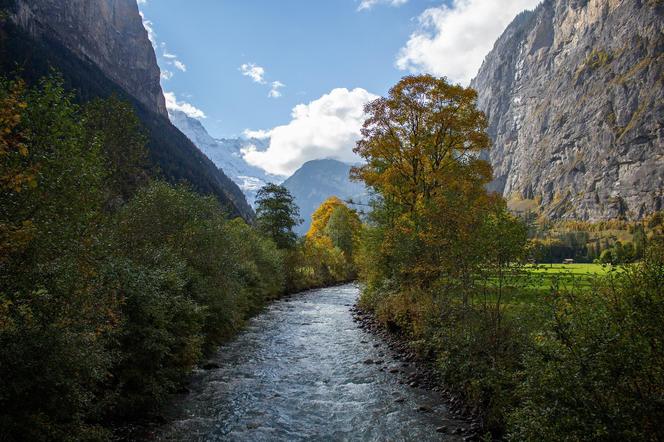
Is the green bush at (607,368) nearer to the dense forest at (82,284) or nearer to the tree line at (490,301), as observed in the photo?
the tree line at (490,301)

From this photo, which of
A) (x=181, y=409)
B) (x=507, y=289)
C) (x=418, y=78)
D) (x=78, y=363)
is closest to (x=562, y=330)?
(x=507, y=289)

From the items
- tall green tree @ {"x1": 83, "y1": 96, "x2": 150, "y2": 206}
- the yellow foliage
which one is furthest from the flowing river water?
the yellow foliage

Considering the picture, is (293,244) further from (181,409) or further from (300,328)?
(181,409)

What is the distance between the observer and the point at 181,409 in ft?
46.4

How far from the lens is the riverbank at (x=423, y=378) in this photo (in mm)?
12547

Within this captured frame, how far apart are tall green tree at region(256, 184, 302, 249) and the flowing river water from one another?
30.6 meters

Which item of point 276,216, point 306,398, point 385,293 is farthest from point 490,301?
point 276,216

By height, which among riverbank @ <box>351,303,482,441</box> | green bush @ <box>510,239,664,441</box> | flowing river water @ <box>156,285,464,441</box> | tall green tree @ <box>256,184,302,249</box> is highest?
tall green tree @ <box>256,184,302,249</box>

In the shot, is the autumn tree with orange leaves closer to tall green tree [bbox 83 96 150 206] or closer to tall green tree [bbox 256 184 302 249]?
tall green tree [bbox 83 96 150 206]

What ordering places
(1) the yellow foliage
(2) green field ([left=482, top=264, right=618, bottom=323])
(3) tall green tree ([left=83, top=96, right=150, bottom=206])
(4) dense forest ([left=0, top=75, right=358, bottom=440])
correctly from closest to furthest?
(4) dense forest ([left=0, top=75, right=358, bottom=440]), (2) green field ([left=482, top=264, right=618, bottom=323]), (3) tall green tree ([left=83, top=96, right=150, bottom=206]), (1) the yellow foliage

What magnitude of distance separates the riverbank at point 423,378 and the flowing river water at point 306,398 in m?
0.25

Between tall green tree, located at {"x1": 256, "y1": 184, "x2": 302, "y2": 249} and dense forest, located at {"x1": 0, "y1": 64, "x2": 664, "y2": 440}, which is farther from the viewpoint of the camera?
tall green tree, located at {"x1": 256, "y1": 184, "x2": 302, "y2": 249}

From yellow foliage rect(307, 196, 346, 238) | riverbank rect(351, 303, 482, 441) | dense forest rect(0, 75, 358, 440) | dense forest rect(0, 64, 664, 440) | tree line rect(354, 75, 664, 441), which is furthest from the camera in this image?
yellow foliage rect(307, 196, 346, 238)

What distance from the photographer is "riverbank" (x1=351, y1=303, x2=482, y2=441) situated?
1255 cm
